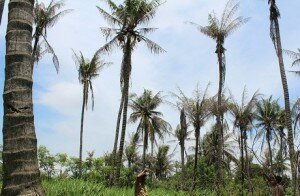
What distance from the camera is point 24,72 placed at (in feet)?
15.4

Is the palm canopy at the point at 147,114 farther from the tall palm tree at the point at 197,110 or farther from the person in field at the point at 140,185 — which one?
the person in field at the point at 140,185

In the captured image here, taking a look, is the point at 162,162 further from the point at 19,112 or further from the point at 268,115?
the point at 19,112

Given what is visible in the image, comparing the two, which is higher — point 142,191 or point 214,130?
point 214,130

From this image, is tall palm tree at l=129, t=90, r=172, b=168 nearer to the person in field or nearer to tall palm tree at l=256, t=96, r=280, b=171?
tall palm tree at l=256, t=96, r=280, b=171

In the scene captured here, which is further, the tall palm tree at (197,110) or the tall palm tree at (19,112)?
the tall palm tree at (197,110)

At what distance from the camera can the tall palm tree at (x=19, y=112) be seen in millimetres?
4395

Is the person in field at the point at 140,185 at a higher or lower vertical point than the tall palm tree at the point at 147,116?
lower

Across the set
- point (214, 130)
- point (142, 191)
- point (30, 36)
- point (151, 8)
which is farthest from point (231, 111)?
point (30, 36)

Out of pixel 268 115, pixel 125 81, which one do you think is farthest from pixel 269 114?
pixel 125 81

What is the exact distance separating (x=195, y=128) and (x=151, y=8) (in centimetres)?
1062

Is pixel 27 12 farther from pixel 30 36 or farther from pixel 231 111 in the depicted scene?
pixel 231 111

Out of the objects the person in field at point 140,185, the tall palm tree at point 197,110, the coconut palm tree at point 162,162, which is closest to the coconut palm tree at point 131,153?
the coconut palm tree at point 162,162

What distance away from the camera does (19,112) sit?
14.9 ft

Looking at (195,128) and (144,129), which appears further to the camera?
(144,129)
